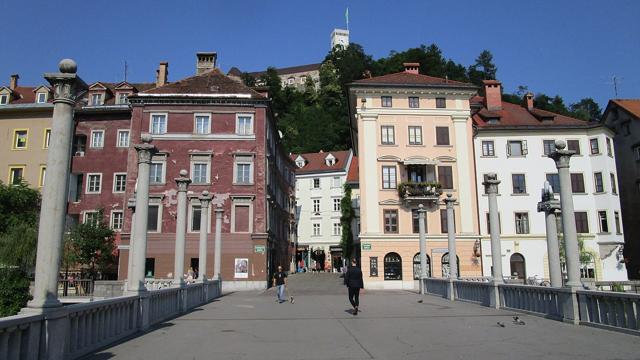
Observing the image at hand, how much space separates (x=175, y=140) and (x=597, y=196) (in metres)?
33.4

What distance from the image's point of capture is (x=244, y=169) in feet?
125

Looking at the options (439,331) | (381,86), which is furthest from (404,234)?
(439,331)

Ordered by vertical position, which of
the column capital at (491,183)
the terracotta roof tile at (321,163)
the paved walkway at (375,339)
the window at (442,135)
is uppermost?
the terracotta roof tile at (321,163)

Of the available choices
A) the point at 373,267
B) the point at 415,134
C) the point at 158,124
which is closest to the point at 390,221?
the point at 373,267

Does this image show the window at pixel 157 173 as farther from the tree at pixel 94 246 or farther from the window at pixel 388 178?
the window at pixel 388 178

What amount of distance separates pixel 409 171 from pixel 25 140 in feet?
106

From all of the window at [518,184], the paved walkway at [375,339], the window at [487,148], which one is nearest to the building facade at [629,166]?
the window at [518,184]

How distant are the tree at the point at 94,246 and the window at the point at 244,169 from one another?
1018 cm

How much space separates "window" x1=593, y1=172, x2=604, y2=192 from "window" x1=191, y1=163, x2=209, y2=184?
1207 inches

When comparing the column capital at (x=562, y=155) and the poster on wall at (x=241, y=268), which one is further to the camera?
the poster on wall at (x=241, y=268)

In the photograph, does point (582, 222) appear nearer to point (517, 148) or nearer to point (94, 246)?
point (517, 148)

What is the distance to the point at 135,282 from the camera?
12484mm

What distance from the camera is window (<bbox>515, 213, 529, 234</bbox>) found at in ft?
129

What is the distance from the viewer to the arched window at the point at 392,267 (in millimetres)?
36781
